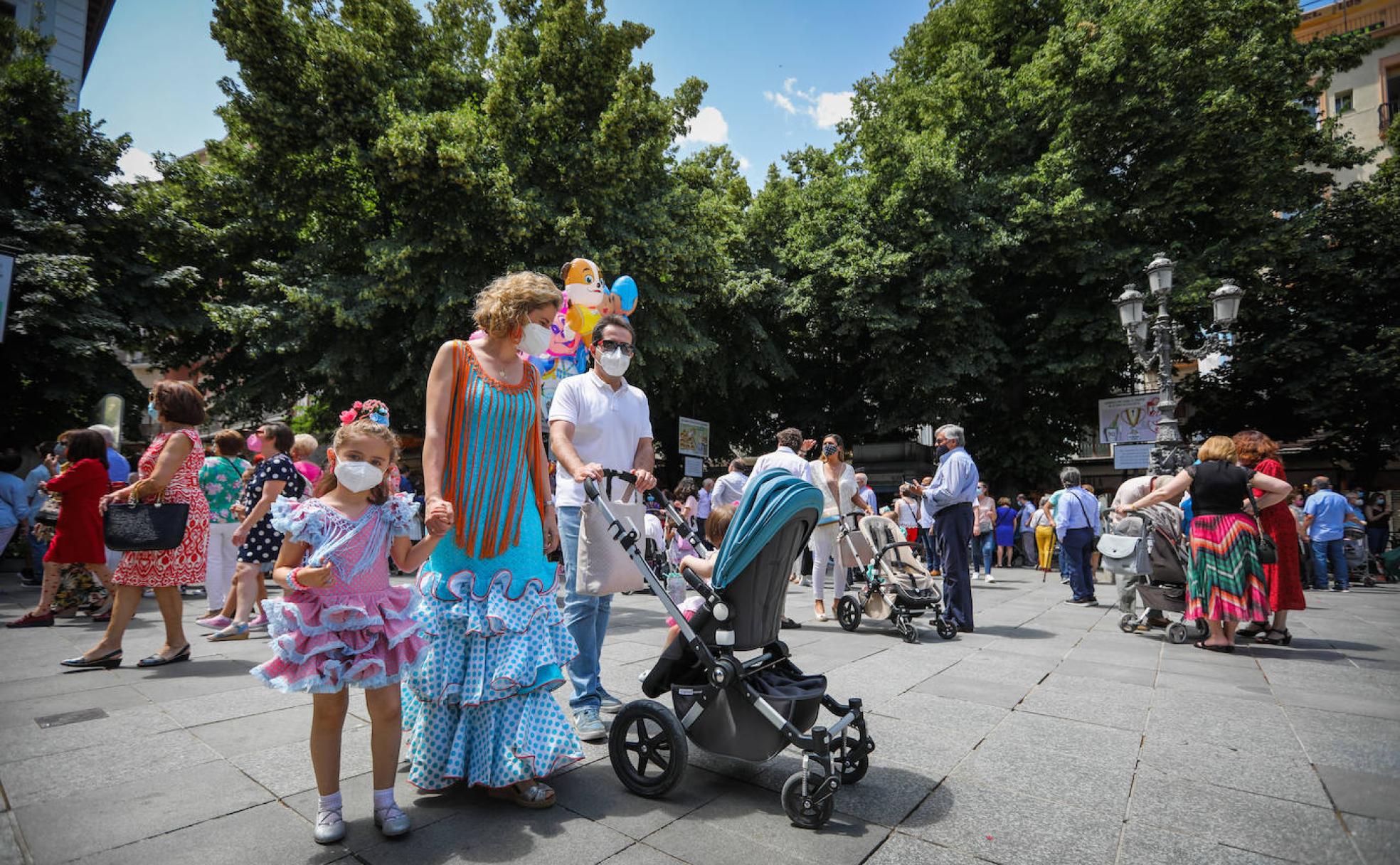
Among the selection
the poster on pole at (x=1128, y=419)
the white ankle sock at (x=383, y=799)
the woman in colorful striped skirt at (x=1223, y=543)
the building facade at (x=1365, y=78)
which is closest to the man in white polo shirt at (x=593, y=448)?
the white ankle sock at (x=383, y=799)

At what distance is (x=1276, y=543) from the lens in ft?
21.9

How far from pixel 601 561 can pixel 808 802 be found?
1550mm

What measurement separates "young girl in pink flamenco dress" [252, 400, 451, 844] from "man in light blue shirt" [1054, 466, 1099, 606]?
963cm

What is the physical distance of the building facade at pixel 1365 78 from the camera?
28.0m

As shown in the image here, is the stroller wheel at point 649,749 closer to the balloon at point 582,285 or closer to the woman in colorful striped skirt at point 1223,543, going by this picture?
the woman in colorful striped skirt at point 1223,543

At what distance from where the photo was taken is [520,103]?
16.1 metres

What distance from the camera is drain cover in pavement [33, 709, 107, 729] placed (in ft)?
12.3

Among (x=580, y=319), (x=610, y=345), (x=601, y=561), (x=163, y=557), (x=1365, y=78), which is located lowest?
(x=163, y=557)

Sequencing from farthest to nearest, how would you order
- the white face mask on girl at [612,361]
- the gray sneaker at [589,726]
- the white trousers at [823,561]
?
the white trousers at [823,561], the white face mask on girl at [612,361], the gray sneaker at [589,726]

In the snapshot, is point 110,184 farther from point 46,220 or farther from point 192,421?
point 192,421

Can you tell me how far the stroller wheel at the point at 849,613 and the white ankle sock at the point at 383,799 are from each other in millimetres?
5289

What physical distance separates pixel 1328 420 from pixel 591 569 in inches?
952

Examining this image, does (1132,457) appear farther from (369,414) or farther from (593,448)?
(369,414)

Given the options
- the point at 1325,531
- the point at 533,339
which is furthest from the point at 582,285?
the point at 1325,531
